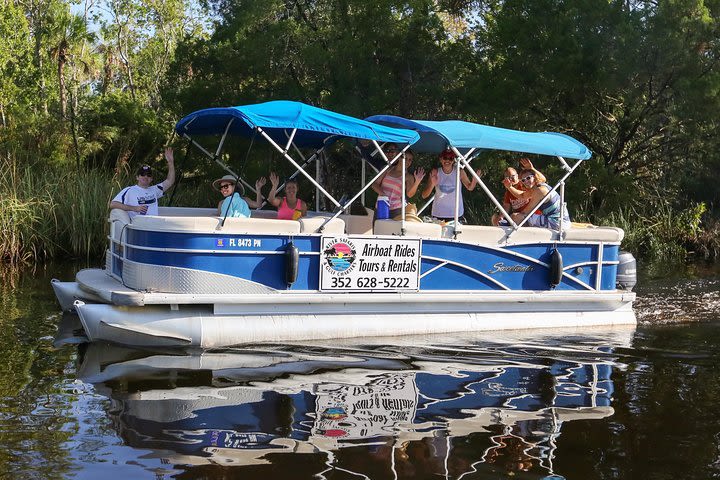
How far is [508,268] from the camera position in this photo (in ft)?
35.6

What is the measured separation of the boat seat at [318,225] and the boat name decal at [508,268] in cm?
200

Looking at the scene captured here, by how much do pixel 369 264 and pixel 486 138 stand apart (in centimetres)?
207

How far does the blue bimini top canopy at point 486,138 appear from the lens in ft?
34.2

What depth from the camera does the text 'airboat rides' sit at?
9203mm

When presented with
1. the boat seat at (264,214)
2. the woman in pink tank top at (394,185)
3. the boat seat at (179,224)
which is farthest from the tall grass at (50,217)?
the woman in pink tank top at (394,185)

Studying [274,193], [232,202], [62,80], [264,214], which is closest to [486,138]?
[274,193]

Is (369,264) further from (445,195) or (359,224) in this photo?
(445,195)

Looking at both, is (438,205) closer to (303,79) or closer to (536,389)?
(536,389)

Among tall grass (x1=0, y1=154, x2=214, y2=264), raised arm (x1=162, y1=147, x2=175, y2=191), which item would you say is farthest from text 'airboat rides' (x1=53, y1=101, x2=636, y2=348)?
tall grass (x1=0, y1=154, x2=214, y2=264)

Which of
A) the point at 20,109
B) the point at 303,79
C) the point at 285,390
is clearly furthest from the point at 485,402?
the point at 20,109

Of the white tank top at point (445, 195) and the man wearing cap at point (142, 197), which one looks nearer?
the man wearing cap at point (142, 197)

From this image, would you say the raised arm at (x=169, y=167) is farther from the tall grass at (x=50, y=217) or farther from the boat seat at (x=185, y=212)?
the tall grass at (x=50, y=217)

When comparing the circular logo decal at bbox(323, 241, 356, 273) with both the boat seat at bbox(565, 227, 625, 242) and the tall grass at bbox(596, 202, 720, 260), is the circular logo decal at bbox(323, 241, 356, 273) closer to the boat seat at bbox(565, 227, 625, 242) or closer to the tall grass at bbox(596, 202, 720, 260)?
the boat seat at bbox(565, 227, 625, 242)

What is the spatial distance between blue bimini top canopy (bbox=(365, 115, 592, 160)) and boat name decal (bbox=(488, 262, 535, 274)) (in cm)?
139
